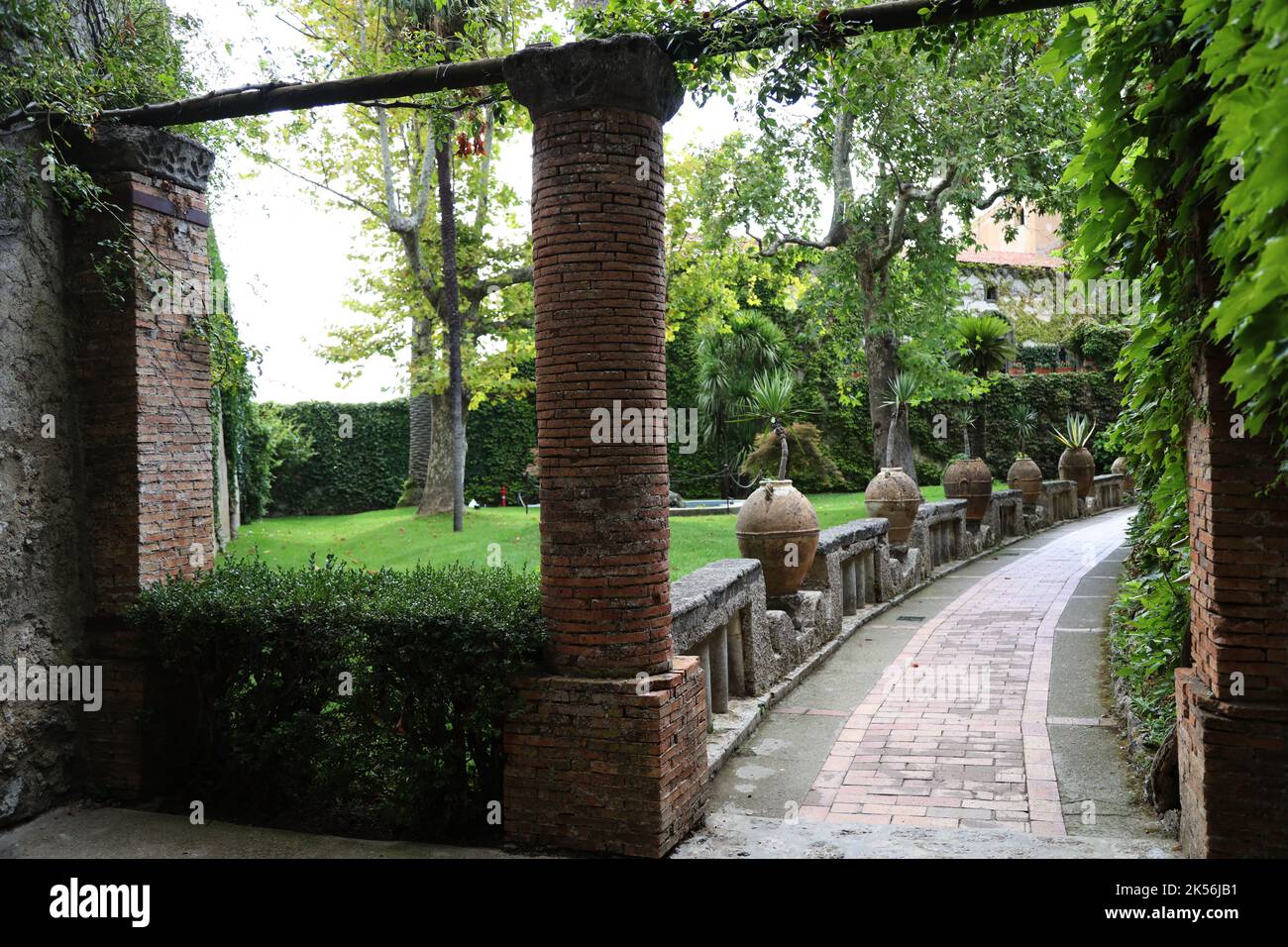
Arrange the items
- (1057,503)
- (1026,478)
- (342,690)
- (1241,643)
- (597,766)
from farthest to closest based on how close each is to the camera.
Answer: (1057,503)
(1026,478)
(342,690)
(597,766)
(1241,643)

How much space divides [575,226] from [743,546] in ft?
15.5

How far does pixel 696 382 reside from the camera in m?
26.8

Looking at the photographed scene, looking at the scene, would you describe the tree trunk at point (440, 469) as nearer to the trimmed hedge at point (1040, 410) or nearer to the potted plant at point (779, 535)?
the potted plant at point (779, 535)

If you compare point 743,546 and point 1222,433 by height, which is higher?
point 1222,433

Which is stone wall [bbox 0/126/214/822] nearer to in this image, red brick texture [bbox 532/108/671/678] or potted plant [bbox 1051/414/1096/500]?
red brick texture [bbox 532/108/671/678]

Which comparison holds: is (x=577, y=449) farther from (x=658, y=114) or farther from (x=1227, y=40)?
(x=1227, y=40)

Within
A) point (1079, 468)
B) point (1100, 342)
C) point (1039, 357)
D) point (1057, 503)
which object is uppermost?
point (1100, 342)

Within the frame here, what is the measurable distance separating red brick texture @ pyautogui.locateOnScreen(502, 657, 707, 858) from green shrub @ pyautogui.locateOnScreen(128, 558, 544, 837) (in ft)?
0.71

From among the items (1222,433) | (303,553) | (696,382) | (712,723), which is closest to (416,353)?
(303,553)

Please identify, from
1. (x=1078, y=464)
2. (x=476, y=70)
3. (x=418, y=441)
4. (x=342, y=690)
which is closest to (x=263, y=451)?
(x=418, y=441)

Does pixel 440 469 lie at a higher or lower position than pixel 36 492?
higher

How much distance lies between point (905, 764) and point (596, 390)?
10.9 feet

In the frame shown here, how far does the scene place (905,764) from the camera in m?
6.25

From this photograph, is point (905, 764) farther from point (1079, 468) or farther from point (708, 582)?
point (1079, 468)
